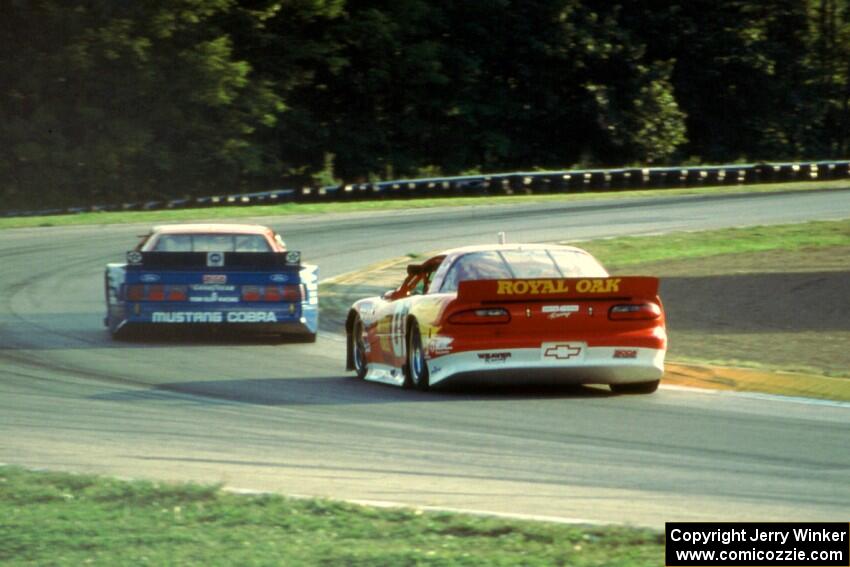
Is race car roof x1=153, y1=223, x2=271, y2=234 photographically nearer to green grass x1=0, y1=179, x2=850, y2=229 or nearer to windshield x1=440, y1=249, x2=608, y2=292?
windshield x1=440, y1=249, x2=608, y2=292

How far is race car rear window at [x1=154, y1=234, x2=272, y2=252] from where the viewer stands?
1938 centimetres

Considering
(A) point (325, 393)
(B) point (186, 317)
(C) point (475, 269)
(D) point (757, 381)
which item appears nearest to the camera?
(D) point (757, 381)

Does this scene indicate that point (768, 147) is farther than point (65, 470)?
Yes

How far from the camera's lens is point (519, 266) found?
1395cm

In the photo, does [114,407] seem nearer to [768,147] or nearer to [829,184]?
[829,184]

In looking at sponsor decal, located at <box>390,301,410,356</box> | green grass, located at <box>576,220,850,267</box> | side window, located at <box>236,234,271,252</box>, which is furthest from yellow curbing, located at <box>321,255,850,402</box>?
green grass, located at <box>576,220,850,267</box>

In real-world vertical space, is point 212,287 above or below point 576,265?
below

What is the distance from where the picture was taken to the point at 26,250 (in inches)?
1128

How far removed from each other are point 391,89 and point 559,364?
45.9m

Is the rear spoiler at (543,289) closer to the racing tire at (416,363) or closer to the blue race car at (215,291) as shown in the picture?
the racing tire at (416,363)

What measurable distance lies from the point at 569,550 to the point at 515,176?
129ft

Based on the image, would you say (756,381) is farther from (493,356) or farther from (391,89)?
(391,89)

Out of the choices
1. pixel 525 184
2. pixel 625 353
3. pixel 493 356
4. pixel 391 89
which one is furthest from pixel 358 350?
pixel 391 89

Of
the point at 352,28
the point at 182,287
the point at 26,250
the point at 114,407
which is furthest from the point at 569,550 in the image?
the point at 352,28
